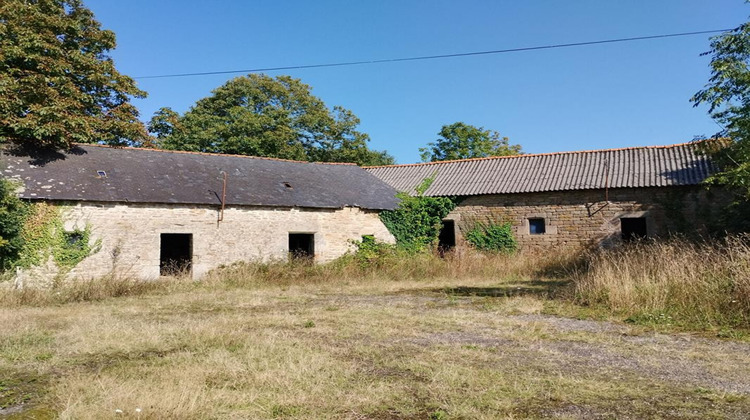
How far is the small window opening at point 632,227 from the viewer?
16500mm

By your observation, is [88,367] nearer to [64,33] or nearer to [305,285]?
[305,285]

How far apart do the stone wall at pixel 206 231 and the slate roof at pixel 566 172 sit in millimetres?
4003

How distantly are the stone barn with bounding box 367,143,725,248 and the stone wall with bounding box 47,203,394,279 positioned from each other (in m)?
3.97

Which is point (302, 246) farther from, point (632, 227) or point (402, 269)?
point (632, 227)

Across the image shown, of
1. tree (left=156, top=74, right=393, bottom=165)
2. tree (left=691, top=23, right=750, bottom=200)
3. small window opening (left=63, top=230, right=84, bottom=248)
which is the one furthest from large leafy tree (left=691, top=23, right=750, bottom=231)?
tree (left=156, top=74, right=393, bottom=165)

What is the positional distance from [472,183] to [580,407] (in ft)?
50.7

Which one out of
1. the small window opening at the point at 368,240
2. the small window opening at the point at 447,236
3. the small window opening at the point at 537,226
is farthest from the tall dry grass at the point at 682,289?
the small window opening at the point at 447,236

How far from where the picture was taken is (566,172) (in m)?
18.0

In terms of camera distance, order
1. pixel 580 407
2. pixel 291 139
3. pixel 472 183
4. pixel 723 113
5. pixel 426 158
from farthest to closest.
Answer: pixel 426 158 < pixel 291 139 < pixel 472 183 < pixel 723 113 < pixel 580 407

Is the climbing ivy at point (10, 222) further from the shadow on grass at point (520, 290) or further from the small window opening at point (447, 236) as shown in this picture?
the small window opening at point (447, 236)

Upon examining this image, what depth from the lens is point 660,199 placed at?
52.3 ft

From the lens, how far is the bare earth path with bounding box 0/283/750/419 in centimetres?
392

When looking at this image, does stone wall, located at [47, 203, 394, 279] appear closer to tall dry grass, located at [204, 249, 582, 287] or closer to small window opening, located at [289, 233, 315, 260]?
small window opening, located at [289, 233, 315, 260]

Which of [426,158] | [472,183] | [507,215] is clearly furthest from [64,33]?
[426,158]
